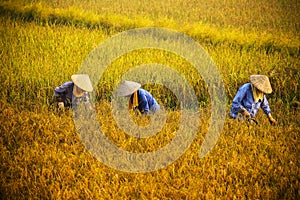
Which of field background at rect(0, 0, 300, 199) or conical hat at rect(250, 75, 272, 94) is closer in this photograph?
field background at rect(0, 0, 300, 199)

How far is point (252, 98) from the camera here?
452cm

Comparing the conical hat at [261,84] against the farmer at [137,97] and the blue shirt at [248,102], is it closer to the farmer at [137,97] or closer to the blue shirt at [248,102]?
the blue shirt at [248,102]

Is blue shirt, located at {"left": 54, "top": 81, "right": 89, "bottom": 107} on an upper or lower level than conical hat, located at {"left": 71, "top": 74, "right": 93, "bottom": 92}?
lower

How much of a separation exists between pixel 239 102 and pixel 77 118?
5.50 ft

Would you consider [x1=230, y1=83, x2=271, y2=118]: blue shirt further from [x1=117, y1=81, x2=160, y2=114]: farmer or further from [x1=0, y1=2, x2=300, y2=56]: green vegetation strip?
[x1=0, y1=2, x2=300, y2=56]: green vegetation strip

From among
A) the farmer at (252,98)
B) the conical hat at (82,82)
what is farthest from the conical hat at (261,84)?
the conical hat at (82,82)

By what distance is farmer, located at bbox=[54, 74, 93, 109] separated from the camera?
4.25 meters

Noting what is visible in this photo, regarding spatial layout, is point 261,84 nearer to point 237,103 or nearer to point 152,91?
point 237,103

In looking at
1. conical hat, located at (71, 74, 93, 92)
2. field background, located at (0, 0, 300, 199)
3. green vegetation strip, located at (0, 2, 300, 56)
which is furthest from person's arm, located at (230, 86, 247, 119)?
green vegetation strip, located at (0, 2, 300, 56)

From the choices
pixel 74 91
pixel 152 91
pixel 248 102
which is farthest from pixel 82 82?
pixel 248 102

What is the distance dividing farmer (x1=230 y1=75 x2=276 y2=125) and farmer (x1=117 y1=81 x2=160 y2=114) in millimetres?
828

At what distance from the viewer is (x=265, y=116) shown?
479cm

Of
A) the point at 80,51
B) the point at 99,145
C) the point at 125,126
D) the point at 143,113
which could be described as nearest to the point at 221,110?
the point at 143,113

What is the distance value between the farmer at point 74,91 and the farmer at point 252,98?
152 cm
